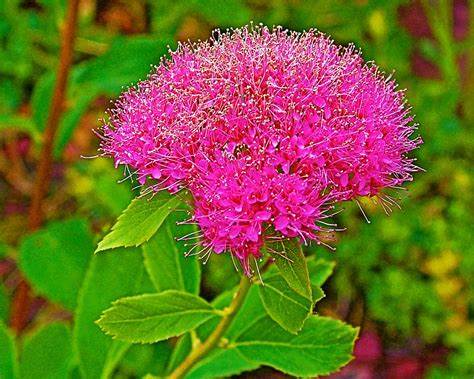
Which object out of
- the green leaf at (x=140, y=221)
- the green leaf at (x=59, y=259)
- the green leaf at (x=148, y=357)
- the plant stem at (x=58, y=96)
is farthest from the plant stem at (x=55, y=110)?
the green leaf at (x=140, y=221)

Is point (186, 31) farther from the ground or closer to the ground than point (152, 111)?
farther from the ground

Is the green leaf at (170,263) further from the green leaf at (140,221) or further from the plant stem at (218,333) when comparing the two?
the green leaf at (140,221)

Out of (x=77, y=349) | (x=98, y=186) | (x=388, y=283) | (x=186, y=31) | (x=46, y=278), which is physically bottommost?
(x=388, y=283)

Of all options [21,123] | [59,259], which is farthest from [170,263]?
[21,123]

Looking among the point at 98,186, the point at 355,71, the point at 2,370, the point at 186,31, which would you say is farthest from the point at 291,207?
the point at 186,31

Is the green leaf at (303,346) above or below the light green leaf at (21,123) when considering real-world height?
below

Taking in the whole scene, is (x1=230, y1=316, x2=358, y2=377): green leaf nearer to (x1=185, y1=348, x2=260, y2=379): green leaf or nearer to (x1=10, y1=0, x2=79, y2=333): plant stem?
(x1=185, y1=348, x2=260, y2=379): green leaf

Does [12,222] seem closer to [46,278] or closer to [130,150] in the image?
[46,278]
